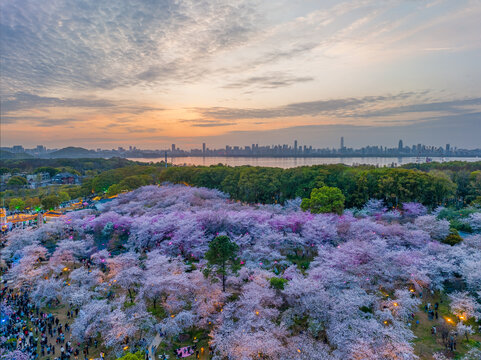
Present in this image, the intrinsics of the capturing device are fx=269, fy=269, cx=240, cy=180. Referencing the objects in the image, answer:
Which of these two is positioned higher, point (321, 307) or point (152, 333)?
point (321, 307)

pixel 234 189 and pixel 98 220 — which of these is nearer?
pixel 98 220

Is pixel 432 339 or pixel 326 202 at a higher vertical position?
pixel 326 202

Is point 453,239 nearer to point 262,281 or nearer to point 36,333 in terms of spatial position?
point 262,281

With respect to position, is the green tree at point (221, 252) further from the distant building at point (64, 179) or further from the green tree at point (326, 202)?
the distant building at point (64, 179)

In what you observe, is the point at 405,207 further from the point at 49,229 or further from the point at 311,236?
the point at 49,229

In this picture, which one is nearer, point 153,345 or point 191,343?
point 153,345

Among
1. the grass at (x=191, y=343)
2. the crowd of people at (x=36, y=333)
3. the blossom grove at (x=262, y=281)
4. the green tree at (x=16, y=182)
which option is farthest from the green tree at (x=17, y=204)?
the grass at (x=191, y=343)

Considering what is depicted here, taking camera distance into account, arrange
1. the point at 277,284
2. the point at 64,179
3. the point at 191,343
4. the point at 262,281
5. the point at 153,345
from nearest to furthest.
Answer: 1. the point at 153,345
2. the point at 191,343
3. the point at 277,284
4. the point at 262,281
5. the point at 64,179

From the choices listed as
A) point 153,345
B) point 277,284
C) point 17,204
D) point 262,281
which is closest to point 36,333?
point 153,345

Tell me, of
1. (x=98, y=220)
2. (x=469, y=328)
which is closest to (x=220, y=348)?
(x=469, y=328)
